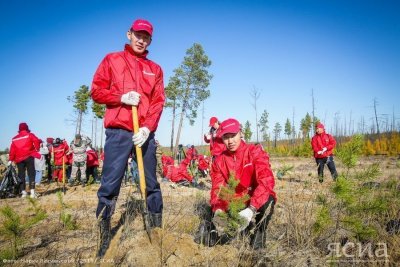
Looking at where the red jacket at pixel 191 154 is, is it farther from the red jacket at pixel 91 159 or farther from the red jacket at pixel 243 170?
the red jacket at pixel 243 170

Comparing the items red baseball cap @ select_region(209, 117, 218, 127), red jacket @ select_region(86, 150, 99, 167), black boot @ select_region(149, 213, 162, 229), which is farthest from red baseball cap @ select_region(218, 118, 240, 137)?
red jacket @ select_region(86, 150, 99, 167)

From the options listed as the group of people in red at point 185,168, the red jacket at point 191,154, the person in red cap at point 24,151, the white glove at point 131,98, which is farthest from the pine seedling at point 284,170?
the person in red cap at point 24,151

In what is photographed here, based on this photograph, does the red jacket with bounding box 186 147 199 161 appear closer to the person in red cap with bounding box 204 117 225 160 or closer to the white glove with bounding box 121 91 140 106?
the person in red cap with bounding box 204 117 225 160

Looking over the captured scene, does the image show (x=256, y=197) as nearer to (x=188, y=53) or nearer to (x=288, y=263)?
(x=288, y=263)

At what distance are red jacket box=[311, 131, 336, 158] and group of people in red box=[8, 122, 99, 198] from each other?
817cm

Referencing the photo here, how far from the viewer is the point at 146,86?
295 centimetres

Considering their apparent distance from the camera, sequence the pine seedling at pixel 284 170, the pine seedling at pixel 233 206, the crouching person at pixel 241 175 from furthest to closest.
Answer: the pine seedling at pixel 284 170
the crouching person at pixel 241 175
the pine seedling at pixel 233 206

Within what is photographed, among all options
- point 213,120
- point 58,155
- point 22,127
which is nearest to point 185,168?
point 213,120

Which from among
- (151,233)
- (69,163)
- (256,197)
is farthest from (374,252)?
(69,163)

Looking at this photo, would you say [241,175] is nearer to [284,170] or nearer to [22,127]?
[284,170]

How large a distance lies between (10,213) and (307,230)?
9.13ft

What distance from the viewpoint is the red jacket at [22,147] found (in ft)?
24.3

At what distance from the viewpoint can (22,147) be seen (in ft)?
24.3

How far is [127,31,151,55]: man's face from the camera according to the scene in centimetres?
292
